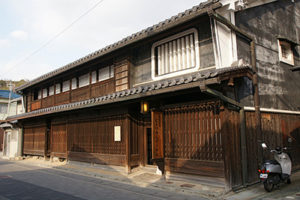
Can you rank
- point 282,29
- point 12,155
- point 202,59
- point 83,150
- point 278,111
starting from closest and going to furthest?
point 202,59, point 278,111, point 282,29, point 83,150, point 12,155

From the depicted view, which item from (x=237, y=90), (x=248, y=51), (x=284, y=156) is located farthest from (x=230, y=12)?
(x=284, y=156)

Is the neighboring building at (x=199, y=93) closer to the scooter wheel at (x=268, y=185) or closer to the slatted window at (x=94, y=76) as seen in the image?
the slatted window at (x=94, y=76)

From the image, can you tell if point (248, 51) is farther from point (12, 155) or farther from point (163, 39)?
point (12, 155)

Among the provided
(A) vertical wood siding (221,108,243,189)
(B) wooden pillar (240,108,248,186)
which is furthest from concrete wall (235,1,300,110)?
(A) vertical wood siding (221,108,243,189)

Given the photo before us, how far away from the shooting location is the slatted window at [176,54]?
33.8 ft

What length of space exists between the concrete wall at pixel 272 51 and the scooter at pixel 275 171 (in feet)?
7.27

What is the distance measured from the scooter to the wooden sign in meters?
3.62

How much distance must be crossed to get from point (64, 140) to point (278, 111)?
42.5 ft

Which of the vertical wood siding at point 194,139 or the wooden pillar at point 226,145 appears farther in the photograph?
the vertical wood siding at point 194,139

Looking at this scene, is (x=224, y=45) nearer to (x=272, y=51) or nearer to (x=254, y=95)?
(x=254, y=95)

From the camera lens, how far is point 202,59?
9977mm

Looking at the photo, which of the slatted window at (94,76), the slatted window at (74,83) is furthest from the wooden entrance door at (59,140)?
the slatted window at (94,76)

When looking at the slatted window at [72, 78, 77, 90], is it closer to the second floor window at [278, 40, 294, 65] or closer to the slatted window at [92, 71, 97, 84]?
the slatted window at [92, 71, 97, 84]

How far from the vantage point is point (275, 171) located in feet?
26.3
